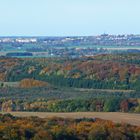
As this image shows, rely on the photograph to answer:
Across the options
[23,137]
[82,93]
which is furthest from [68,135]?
[82,93]

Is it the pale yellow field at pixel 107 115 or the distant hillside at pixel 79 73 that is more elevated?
the pale yellow field at pixel 107 115

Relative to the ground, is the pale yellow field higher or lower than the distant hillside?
higher

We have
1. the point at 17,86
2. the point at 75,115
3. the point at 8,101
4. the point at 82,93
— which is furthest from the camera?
Result: the point at 17,86

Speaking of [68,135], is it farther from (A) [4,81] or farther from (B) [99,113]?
(A) [4,81]

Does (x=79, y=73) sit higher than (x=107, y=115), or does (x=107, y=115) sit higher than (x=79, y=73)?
(x=107, y=115)

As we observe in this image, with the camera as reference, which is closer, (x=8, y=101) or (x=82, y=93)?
(x=8, y=101)

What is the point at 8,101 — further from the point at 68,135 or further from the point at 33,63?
the point at 33,63

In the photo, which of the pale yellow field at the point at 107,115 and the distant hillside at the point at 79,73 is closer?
the pale yellow field at the point at 107,115

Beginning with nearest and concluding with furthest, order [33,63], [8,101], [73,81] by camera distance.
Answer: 1. [8,101]
2. [73,81]
3. [33,63]

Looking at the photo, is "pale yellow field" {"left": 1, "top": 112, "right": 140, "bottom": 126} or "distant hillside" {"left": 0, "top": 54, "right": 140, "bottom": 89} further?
"distant hillside" {"left": 0, "top": 54, "right": 140, "bottom": 89}

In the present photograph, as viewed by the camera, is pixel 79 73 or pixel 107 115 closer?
pixel 107 115
